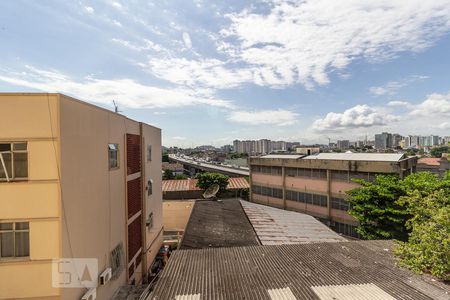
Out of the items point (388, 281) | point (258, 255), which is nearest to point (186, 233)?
point (258, 255)

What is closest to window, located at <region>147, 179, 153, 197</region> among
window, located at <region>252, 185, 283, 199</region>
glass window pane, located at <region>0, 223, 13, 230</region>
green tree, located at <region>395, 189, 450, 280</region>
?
glass window pane, located at <region>0, 223, 13, 230</region>

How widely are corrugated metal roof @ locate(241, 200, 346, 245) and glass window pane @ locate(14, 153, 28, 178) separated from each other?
47.7ft

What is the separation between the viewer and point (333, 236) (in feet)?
69.3

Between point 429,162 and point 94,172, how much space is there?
3980 inches

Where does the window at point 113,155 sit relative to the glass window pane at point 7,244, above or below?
above

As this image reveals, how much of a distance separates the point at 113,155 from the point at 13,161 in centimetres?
514

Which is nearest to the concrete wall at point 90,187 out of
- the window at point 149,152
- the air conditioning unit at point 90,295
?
the air conditioning unit at point 90,295

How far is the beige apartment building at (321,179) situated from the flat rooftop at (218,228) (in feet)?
39.8

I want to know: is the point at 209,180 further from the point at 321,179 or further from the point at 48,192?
the point at 48,192

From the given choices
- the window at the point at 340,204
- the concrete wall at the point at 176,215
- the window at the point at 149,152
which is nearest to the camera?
the window at the point at 149,152

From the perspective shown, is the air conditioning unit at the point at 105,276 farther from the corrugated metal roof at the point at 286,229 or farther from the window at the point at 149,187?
the corrugated metal roof at the point at 286,229

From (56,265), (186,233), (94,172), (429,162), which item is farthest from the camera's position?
(429,162)

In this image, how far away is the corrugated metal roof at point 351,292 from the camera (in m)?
9.40

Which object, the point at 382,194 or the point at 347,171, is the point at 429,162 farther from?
the point at 382,194
